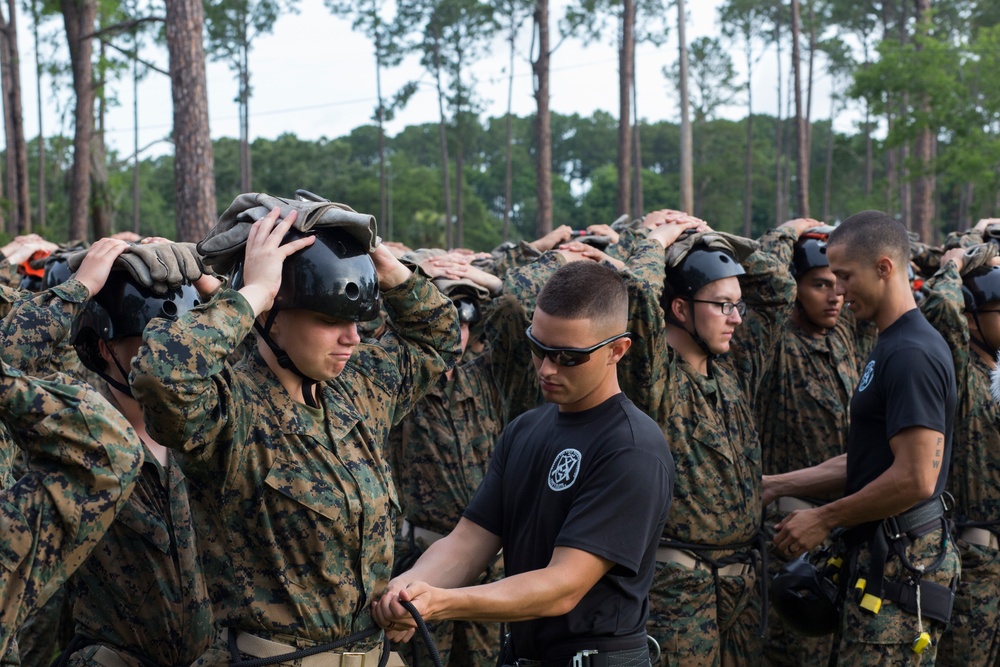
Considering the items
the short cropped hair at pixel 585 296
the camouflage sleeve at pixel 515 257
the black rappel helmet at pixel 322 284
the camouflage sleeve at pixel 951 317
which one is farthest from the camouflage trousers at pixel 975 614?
the black rappel helmet at pixel 322 284

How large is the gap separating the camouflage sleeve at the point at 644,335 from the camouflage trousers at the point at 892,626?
1.32m

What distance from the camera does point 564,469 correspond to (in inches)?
144

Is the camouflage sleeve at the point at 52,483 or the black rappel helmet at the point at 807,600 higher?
the camouflage sleeve at the point at 52,483

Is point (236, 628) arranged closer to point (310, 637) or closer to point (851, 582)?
point (310, 637)

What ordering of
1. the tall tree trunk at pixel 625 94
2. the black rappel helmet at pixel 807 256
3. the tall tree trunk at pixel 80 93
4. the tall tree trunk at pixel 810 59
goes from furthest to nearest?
the tall tree trunk at pixel 810 59
the tall tree trunk at pixel 625 94
the tall tree trunk at pixel 80 93
the black rappel helmet at pixel 807 256

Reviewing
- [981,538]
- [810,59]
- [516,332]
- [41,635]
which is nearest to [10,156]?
[41,635]

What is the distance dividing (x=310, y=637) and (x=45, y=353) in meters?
1.98

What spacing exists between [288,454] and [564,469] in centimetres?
98

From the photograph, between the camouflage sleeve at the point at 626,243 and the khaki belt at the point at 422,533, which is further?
the khaki belt at the point at 422,533

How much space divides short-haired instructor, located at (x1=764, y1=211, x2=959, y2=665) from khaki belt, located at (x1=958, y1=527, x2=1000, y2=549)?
4.26 ft

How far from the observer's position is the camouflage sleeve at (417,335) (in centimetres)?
449

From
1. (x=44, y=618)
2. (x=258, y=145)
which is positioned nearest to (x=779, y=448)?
(x=44, y=618)

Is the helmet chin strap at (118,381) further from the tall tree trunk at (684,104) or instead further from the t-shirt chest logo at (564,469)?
the tall tree trunk at (684,104)

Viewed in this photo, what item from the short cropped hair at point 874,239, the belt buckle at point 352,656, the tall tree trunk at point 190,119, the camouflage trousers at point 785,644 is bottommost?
the camouflage trousers at point 785,644
